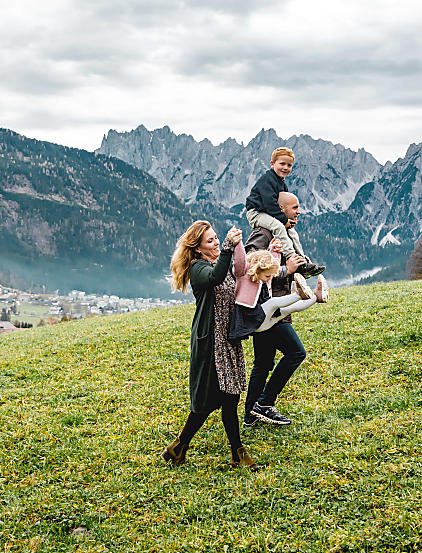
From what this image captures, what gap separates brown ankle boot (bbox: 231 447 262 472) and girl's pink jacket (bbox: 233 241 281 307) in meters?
2.36

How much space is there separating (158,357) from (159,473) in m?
7.36

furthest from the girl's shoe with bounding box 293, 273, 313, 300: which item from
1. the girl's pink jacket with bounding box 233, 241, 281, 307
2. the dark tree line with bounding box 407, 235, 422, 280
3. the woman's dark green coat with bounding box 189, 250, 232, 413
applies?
the dark tree line with bounding box 407, 235, 422, 280

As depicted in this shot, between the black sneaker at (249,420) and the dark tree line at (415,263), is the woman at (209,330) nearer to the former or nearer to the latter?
the black sneaker at (249,420)

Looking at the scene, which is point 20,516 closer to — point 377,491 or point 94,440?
point 94,440

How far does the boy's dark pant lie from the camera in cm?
858

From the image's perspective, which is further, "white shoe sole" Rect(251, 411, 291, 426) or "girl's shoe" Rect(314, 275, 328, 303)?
"white shoe sole" Rect(251, 411, 291, 426)

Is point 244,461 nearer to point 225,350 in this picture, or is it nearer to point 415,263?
A: point 225,350

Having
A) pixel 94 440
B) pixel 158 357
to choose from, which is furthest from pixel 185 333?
pixel 94 440

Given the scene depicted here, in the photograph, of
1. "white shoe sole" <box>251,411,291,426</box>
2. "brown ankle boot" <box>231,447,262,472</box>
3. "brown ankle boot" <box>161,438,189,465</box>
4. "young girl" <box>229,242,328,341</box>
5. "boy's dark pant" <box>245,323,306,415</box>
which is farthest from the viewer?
"white shoe sole" <box>251,411,291,426</box>

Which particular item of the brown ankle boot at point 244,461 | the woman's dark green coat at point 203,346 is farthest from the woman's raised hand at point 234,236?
the brown ankle boot at point 244,461

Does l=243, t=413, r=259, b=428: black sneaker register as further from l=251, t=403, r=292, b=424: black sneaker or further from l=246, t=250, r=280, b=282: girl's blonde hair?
Result: l=246, t=250, r=280, b=282: girl's blonde hair

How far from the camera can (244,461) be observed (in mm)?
7781

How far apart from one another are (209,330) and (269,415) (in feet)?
9.47

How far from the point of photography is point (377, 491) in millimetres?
6648
